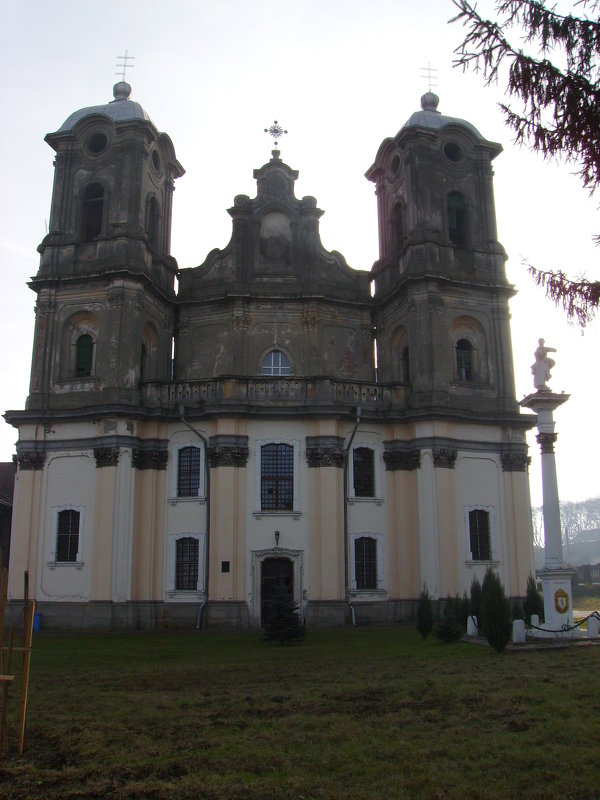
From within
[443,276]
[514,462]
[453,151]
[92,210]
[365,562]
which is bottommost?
[365,562]

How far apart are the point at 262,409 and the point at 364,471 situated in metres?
5.09

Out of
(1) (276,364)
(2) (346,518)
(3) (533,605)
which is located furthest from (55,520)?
(3) (533,605)

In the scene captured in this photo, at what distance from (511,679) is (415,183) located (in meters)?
26.0

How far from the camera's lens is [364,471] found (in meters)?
32.6

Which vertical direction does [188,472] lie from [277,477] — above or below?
above

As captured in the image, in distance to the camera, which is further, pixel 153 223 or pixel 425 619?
pixel 153 223

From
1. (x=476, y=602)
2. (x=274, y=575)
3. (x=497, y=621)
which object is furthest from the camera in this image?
(x=274, y=575)

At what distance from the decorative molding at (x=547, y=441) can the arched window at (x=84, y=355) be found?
18809 mm

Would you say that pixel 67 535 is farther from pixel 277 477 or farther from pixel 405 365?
pixel 405 365

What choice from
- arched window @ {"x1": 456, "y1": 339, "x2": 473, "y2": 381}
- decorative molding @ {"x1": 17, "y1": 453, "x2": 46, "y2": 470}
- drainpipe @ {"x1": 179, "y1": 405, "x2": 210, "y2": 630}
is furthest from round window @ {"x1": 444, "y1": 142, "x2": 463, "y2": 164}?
decorative molding @ {"x1": 17, "y1": 453, "x2": 46, "y2": 470}

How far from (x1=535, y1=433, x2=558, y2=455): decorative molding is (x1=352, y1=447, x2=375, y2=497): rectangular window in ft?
33.3

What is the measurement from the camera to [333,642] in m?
23.3

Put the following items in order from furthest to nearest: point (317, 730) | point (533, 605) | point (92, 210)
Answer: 1. point (92, 210)
2. point (533, 605)
3. point (317, 730)

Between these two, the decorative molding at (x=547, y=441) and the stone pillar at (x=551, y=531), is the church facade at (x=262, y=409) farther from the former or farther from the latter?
the decorative molding at (x=547, y=441)
